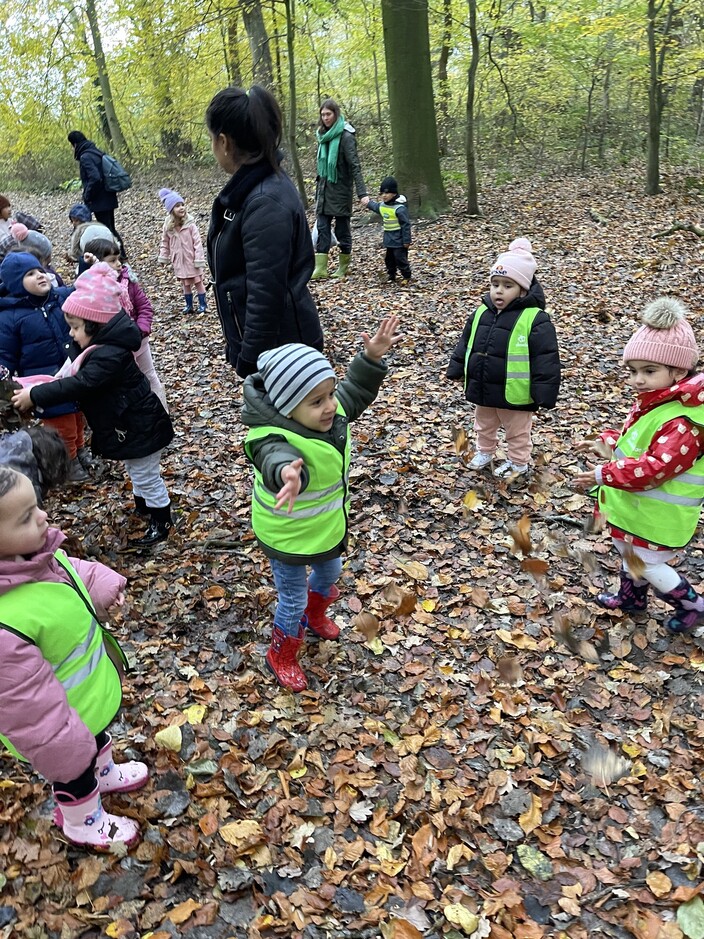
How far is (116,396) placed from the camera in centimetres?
415

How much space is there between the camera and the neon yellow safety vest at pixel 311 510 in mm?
2857

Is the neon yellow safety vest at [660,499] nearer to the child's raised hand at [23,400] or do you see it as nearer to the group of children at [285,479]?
the group of children at [285,479]

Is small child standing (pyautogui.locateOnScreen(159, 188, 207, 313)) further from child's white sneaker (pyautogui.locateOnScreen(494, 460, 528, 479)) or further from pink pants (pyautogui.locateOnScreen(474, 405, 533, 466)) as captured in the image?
child's white sneaker (pyautogui.locateOnScreen(494, 460, 528, 479))

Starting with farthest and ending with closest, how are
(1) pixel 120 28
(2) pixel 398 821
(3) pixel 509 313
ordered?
1. (1) pixel 120 28
2. (3) pixel 509 313
3. (2) pixel 398 821

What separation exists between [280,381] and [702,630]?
3029 mm

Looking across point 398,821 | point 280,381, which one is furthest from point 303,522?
point 398,821

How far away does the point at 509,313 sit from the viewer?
466cm

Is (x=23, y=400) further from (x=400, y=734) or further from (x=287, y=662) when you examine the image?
(x=400, y=734)

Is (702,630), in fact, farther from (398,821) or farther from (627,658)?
(398,821)

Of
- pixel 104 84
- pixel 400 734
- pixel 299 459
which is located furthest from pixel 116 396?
pixel 104 84

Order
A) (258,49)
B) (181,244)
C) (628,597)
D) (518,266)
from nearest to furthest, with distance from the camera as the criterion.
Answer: (628,597)
(518,266)
(181,244)
(258,49)

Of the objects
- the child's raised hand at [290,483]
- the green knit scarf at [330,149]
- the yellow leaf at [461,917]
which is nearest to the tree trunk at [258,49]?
the green knit scarf at [330,149]

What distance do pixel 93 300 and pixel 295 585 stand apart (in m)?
2.33

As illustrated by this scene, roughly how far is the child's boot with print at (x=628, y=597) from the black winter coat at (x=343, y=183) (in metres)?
7.52
